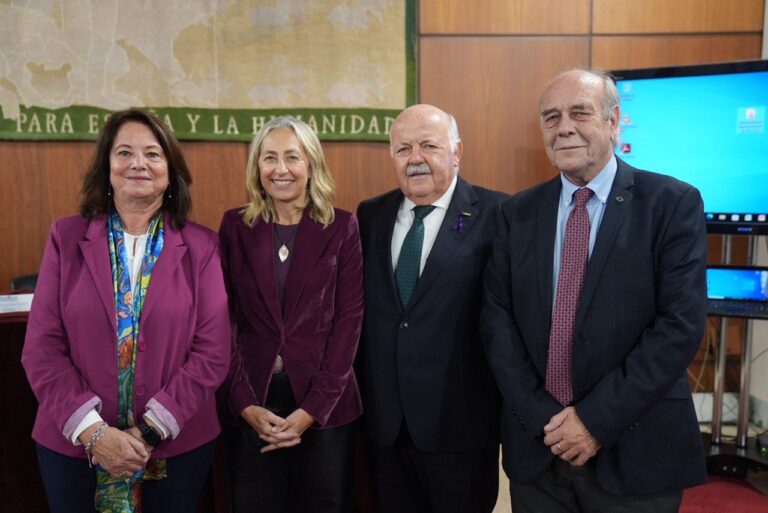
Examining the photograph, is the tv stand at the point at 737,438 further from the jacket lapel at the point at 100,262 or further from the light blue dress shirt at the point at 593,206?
the jacket lapel at the point at 100,262

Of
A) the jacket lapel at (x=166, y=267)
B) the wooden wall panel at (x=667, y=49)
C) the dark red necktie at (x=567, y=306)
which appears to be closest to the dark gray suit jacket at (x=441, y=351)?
the dark red necktie at (x=567, y=306)

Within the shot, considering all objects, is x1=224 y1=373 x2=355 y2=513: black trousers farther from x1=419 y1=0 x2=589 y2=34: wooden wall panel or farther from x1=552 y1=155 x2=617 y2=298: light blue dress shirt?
x1=419 y1=0 x2=589 y2=34: wooden wall panel

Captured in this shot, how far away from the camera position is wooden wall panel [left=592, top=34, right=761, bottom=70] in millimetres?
3676

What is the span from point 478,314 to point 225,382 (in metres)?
0.82

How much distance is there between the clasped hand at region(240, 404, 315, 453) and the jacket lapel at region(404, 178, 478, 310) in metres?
0.49

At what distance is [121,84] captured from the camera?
354 cm

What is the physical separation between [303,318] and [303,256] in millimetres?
192

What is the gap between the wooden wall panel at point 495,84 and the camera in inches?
144

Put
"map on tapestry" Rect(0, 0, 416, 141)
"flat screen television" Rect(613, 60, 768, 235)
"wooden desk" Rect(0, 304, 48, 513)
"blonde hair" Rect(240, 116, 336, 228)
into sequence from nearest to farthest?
1. "blonde hair" Rect(240, 116, 336, 228)
2. "wooden desk" Rect(0, 304, 48, 513)
3. "flat screen television" Rect(613, 60, 768, 235)
4. "map on tapestry" Rect(0, 0, 416, 141)

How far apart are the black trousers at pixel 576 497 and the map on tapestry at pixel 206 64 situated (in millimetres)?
2486

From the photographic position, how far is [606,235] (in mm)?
1521

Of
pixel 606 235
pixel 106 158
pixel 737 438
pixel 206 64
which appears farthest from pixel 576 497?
pixel 206 64

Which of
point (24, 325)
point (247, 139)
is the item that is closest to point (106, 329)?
point (24, 325)

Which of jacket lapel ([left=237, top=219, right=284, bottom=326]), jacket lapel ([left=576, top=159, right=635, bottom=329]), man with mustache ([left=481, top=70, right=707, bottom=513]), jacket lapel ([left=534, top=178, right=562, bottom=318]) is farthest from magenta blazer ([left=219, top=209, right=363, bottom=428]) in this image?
jacket lapel ([left=576, top=159, right=635, bottom=329])
